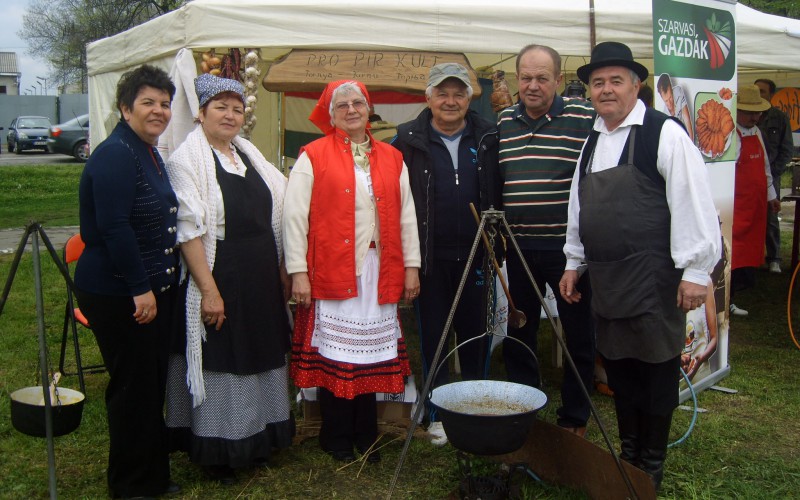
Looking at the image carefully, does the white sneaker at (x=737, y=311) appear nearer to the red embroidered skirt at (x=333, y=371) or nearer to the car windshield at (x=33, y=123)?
the red embroidered skirt at (x=333, y=371)

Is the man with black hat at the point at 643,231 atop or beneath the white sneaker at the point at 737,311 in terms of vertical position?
atop

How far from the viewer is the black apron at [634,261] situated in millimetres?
2801

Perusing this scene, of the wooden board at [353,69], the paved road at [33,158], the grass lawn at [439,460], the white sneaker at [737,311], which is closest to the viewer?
the grass lawn at [439,460]

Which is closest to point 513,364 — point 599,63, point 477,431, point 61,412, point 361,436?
point 361,436

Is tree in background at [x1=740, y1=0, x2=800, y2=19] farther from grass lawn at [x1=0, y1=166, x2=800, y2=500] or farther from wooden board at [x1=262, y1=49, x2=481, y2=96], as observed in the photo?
wooden board at [x1=262, y1=49, x2=481, y2=96]

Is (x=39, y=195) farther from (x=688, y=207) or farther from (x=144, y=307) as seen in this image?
(x=688, y=207)

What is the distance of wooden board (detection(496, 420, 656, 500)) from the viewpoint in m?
2.73

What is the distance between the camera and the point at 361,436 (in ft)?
12.0

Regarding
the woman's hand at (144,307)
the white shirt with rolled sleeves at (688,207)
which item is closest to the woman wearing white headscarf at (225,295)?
the woman's hand at (144,307)

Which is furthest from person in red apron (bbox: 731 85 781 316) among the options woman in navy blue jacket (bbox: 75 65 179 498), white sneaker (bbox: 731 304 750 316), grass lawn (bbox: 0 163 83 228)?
grass lawn (bbox: 0 163 83 228)

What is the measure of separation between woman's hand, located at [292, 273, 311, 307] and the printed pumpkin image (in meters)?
2.32

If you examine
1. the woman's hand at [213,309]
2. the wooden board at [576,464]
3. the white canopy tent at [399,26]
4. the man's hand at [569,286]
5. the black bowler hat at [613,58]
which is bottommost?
the wooden board at [576,464]

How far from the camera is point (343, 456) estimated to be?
3574mm

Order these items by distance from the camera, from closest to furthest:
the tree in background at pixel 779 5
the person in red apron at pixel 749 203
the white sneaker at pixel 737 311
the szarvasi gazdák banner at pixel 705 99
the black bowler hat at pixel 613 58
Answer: the black bowler hat at pixel 613 58
the szarvasi gazdák banner at pixel 705 99
the white sneaker at pixel 737 311
the person in red apron at pixel 749 203
the tree in background at pixel 779 5
